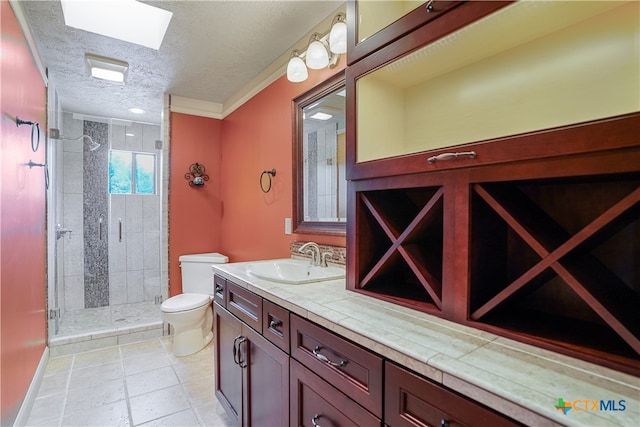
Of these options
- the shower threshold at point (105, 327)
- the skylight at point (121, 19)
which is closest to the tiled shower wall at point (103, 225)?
the shower threshold at point (105, 327)

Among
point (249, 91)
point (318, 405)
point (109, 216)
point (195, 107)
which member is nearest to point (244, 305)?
point (318, 405)

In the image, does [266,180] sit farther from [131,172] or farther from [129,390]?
[131,172]

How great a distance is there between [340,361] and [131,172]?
353 centimetres

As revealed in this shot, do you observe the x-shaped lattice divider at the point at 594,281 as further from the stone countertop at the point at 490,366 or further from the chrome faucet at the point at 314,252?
the chrome faucet at the point at 314,252

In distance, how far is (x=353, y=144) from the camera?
49.8 inches

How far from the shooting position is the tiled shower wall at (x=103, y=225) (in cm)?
351

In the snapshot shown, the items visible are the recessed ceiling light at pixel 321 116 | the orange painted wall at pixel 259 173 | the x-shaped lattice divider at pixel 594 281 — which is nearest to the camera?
the x-shaped lattice divider at pixel 594 281

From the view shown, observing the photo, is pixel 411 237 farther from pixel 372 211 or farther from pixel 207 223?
pixel 207 223

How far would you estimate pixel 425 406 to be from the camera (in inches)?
27.0

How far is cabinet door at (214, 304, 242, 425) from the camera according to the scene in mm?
1574

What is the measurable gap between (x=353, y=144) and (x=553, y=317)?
0.88m

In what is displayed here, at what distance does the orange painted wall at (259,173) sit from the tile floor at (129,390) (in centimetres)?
104

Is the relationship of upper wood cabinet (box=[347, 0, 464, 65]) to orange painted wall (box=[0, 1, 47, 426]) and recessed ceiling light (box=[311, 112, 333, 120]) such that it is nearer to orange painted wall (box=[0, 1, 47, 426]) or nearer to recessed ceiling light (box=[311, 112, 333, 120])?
recessed ceiling light (box=[311, 112, 333, 120])

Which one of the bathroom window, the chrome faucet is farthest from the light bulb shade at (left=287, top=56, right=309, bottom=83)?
the bathroom window
